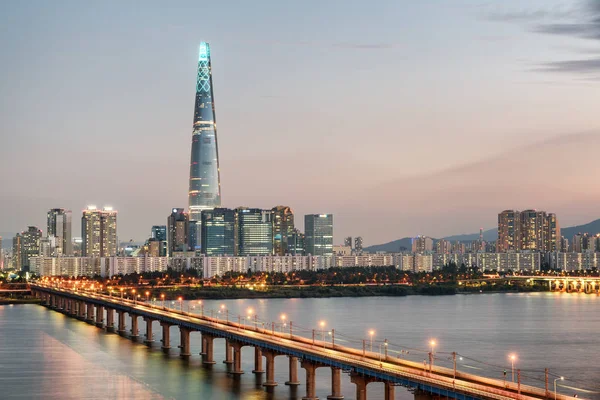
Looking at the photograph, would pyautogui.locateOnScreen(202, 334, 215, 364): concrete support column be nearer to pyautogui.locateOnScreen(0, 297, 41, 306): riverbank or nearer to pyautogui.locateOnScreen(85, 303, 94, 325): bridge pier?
pyautogui.locateOnScreen(85, 303, 94, 325): bridge pier

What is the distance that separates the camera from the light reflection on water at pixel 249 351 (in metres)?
56.9

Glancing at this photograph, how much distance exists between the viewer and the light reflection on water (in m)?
56.9

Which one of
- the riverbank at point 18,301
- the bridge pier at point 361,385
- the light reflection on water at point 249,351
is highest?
the bridge pier at point 361,385

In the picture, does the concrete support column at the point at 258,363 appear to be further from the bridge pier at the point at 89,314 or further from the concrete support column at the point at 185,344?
the bridge pier at the point at 89,314

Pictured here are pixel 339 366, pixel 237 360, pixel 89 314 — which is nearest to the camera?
pixel 339 366

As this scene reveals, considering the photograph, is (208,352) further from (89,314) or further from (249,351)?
(89,314)

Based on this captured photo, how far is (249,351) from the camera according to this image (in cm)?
7569

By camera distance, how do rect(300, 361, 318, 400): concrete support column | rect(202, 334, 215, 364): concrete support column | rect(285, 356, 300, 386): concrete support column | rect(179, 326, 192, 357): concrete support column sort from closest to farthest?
rect(300, 361, 318, 400): concrete support column → rect(285, 356, 300, 386): concrete support column → rect(202, 334, 215, 364): concrete support column → rect(179, 326, 192, 357): concrete support column

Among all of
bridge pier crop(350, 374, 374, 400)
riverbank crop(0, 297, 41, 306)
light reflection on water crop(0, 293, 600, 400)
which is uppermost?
bridge pier crop(350, 374, 374, 400)

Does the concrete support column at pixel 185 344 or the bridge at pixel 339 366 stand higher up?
the bridge at pixel 339 366

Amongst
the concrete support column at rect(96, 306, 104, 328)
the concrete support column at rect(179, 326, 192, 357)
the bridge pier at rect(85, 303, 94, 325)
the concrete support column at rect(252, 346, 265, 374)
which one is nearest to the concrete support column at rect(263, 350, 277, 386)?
the concrete support column at rect(252, 346, 265, 374)

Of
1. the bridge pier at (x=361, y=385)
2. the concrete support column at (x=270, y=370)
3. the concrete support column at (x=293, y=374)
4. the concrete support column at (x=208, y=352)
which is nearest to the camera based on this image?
the bridge pier at (x=361, y=385)

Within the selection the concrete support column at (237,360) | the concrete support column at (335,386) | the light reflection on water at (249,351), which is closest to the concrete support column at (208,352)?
the light reflection on water at (249,351)

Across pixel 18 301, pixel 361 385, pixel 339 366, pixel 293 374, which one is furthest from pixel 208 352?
pixel 18 301
